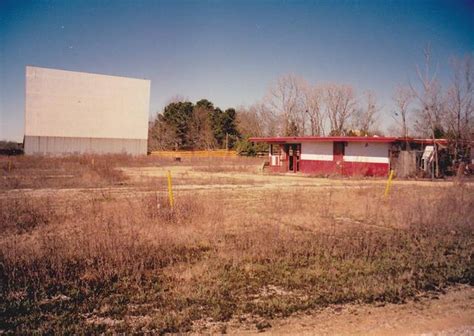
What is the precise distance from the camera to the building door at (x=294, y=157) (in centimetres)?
3042

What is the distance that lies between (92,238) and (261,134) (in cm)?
6482

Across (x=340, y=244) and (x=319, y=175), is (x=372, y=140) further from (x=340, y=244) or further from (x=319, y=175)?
(x=340, y=244)

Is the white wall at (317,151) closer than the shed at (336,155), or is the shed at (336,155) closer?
the shed at (336,155)

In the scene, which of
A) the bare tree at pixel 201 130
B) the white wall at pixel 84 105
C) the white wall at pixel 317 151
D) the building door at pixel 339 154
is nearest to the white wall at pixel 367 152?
the building door at pixel 339 154

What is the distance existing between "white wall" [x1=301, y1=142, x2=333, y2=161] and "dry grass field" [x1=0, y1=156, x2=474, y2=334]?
17915mm

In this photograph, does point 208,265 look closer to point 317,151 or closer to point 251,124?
point 317,151

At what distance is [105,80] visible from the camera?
5069 centimetres

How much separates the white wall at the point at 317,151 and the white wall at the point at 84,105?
29782mm

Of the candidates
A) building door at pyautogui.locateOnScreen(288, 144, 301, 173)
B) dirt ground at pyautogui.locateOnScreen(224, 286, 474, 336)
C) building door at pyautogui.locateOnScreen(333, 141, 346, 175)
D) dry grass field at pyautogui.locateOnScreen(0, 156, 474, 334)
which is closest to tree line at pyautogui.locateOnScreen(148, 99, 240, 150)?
building door at pyautogui.locateOnScreen(288, 144, 301, 173)

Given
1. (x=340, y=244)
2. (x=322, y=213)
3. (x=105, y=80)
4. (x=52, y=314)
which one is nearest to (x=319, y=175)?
(x=322, y=213)

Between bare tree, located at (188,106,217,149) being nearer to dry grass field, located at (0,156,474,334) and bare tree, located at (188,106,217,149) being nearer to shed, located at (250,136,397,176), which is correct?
shed, located at (250,136,397,176)

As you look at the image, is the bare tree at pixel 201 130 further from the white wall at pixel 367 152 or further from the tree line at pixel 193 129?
the white wall at pixel 367 152

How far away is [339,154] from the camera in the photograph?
2759cm

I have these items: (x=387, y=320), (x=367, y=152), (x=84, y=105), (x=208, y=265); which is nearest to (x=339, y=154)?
(x=367, y=152)
